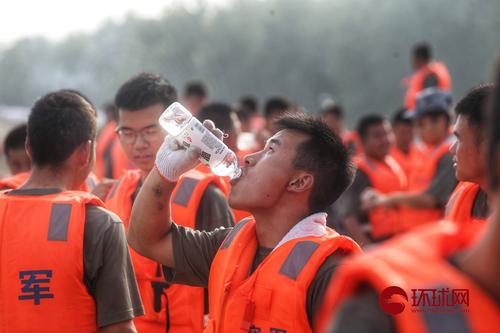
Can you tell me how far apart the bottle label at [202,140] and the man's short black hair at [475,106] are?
1314 millimetres

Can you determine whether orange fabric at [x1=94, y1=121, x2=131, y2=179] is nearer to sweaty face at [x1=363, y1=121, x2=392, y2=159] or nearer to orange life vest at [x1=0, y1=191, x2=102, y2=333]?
sweaty face at [x1=363, y1=121, x2=392, y2=159]

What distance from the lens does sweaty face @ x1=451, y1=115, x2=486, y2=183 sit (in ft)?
12.1

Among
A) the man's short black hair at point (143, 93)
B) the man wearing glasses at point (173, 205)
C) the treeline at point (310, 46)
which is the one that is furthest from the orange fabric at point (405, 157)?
the man wearing glasses at point (173, 205)

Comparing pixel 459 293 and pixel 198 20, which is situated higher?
pixel 198 20

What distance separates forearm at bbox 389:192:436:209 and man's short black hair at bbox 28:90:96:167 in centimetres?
301

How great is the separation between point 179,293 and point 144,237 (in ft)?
3.00

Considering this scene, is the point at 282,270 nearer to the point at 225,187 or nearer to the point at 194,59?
the point at 225,187

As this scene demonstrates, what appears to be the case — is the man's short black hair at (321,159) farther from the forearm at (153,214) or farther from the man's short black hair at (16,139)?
the man's short black hair at (16,139)

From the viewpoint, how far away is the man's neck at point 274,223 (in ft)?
10.8

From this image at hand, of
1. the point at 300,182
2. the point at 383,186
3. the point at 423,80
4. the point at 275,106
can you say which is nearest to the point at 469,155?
the point at 300,182

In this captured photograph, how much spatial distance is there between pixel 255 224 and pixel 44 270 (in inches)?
36.5

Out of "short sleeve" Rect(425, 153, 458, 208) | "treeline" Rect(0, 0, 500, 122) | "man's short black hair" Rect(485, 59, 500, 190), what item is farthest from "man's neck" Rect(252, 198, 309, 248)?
"treeline" Rect(0, 0, 500, 122)

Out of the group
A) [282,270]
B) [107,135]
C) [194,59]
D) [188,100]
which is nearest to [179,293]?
[282,270]

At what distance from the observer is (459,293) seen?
1738 millimetres
